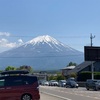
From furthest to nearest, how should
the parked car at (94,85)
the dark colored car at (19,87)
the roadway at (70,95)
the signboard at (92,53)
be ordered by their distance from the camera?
the signboard at (92,53) → the parked car at (94,85) → the roadway at (70,95) → the dark colored car at (19,87)

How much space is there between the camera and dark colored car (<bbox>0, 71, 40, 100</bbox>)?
23219 millimetres

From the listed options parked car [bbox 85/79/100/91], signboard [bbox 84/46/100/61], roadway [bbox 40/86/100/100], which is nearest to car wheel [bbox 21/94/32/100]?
roadway [bbox 40/86/100/100]

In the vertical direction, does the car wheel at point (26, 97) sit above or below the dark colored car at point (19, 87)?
below

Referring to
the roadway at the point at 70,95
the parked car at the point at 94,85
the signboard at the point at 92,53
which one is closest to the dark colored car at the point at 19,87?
the roadway at the point at 70,95

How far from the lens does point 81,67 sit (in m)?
103

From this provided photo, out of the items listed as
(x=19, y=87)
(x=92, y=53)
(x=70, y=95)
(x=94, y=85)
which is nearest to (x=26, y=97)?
(x=19, y=87)

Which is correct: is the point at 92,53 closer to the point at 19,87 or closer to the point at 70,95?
the point at 70,95

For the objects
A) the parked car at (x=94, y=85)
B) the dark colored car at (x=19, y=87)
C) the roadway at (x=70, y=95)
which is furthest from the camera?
the parked car at (x=94, y=85)

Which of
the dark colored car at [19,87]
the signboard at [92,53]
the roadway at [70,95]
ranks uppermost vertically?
the signboard at [92,53]

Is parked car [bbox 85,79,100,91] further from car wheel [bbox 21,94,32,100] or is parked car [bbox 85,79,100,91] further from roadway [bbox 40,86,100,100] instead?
car wheel [bbox 21,94,32,100]

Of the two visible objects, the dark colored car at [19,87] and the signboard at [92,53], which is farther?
the signboard at [92,53]

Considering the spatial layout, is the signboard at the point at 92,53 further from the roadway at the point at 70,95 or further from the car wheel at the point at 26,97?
the car wheel at the point at 26,97

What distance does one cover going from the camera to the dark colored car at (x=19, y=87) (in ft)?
76.2

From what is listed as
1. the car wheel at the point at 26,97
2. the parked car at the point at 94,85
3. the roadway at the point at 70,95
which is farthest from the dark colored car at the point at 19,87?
the parked car at the point at 94,85
